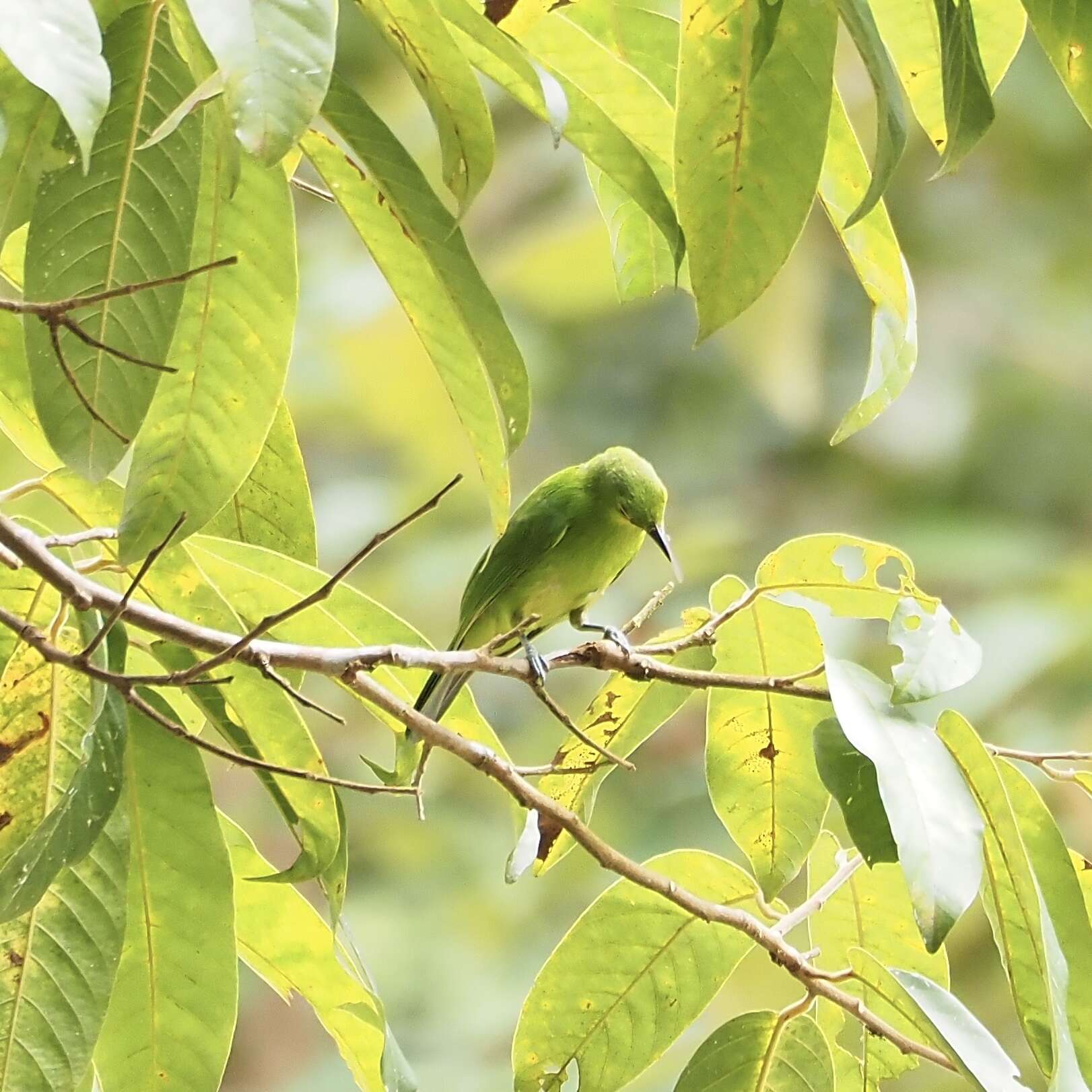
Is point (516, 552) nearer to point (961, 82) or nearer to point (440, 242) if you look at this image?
point (440, 242)

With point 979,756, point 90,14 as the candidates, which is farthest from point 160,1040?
point 90,14

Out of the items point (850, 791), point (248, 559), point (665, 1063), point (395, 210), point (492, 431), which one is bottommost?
point (665, 1063)

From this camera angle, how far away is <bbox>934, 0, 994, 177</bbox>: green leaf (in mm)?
1314

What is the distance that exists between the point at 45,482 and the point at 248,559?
24 cm

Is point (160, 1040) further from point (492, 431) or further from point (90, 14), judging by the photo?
point (90, 14)

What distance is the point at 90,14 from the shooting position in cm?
103

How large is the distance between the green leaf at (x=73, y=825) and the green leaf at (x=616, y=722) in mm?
559

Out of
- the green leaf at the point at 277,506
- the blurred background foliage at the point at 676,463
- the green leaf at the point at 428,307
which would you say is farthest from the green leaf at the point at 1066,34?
the blurred background foliage at the point at 676,463

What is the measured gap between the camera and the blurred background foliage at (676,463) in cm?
529

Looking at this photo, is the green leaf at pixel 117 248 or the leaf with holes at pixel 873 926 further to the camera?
the leaf with holes at pixel 873 926

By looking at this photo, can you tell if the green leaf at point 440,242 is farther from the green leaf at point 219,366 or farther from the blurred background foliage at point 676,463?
the blurred background foliage at point 676,463

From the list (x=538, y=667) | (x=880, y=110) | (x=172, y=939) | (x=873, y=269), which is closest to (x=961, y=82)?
(x=880, y=110)

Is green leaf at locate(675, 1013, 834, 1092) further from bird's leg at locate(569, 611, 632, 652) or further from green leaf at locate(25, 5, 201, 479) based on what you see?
green leaf at locate(25, 5, 201, 479)

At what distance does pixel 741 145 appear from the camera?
1.39 m
